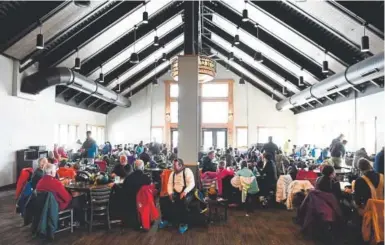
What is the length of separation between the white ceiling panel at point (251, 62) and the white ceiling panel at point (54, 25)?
6493 millimetres

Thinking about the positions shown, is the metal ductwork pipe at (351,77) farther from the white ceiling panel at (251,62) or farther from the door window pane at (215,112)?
the door window pane at (215,112)

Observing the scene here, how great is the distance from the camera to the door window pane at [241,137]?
17.6 meters

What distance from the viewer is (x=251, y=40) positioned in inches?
464

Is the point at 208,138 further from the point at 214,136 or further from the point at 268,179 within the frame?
the point at 268,179

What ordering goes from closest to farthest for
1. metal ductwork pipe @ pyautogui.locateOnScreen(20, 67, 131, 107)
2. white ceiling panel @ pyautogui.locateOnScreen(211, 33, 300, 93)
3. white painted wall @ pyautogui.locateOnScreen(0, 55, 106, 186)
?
1. white painted wall @ pyautogui.locateOnScreen(0, 55, 106, 186)
2. metal ductwork pipe @ pyautogui.locateOnScreen(20, 67, 131, 107)
3. white ceiling panel @ pyautogui.locateOnScreen(211, 33, 300, 93)

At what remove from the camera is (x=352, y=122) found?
10906mm

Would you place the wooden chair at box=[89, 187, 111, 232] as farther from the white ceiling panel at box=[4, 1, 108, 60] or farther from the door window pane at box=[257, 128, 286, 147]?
the door window pane at box=[257, 128, 286, 147]

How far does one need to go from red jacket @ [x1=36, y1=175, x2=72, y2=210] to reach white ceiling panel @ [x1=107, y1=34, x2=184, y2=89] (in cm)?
979

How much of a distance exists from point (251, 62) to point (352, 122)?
5.06m

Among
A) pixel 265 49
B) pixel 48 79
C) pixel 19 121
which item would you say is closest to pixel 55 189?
pixel 48 79

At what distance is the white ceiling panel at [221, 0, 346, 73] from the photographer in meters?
9.30

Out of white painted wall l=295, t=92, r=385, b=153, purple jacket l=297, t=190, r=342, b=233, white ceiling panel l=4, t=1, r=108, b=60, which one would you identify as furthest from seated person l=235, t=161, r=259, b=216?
white ceiling panel l=4, t=1, r=108, b=60

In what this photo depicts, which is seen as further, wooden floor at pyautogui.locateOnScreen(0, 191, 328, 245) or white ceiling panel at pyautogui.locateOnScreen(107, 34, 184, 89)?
white ceiling panel at pyautogui.locateOnScreen(107, 34, 184, 89)

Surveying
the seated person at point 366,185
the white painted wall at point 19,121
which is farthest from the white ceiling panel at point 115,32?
the seated person at point 366,185
